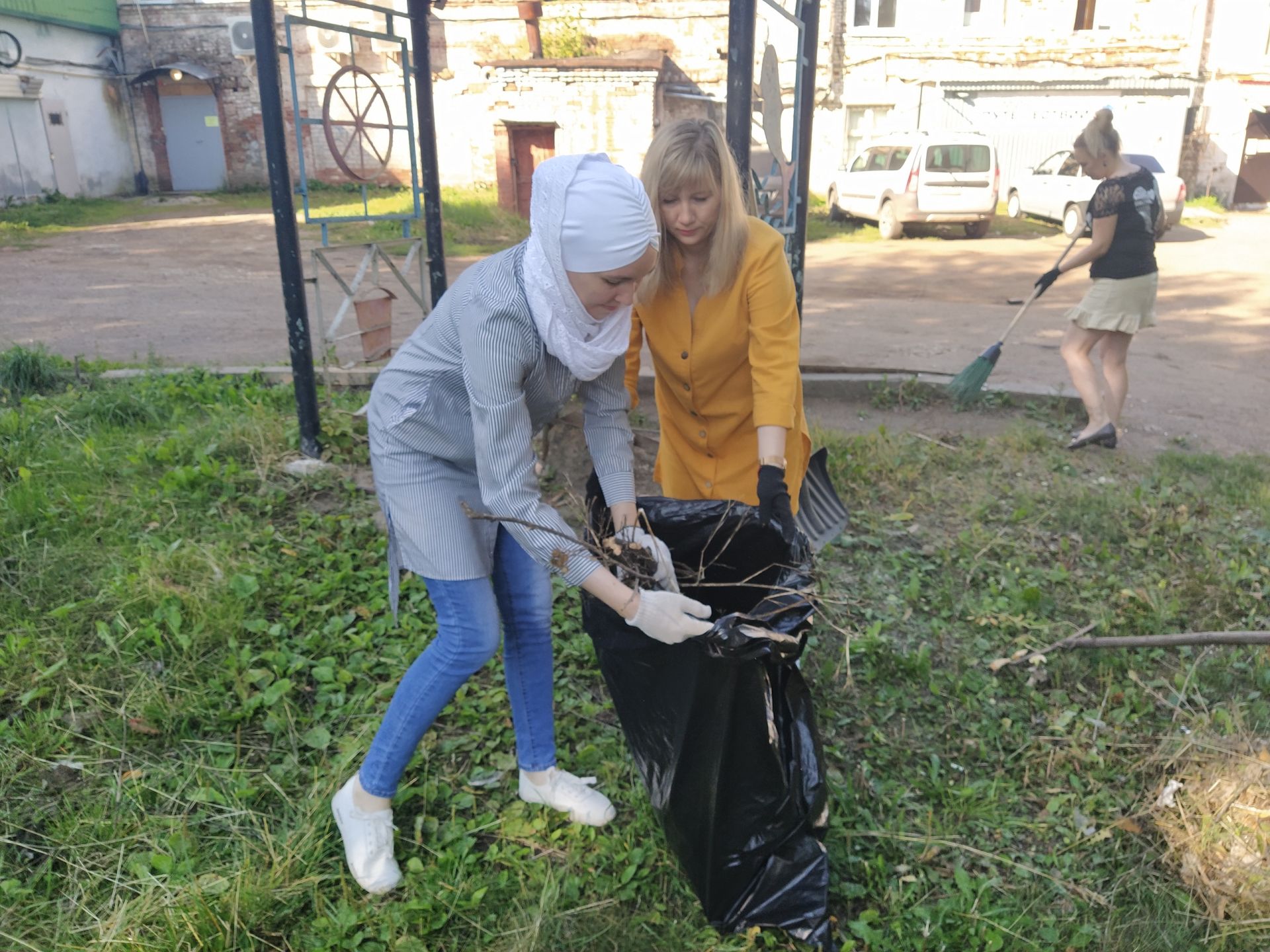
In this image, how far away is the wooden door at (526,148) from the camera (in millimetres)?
16875

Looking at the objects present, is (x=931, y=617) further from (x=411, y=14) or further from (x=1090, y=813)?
(x=411, y=14)

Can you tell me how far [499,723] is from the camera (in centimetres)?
261

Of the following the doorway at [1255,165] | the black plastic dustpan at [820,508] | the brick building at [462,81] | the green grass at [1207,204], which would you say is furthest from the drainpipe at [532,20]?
the black plastic dustpan at [820,508]

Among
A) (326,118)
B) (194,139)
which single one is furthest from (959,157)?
(194,139)

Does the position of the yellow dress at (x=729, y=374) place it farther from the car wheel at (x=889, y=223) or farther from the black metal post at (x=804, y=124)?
the car wheel at (x=889, y=223)

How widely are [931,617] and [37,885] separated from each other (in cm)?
253

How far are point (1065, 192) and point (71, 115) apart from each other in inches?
744

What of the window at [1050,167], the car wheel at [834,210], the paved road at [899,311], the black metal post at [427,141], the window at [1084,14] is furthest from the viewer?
the window at [1084,14]

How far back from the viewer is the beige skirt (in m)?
4.68

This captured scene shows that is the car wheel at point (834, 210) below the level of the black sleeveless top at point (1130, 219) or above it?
below

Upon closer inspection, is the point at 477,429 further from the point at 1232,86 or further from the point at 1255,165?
the point at 1255,165

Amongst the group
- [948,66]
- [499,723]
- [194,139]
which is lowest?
[499,723]

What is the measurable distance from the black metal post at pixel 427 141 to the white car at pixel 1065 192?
37.9 ft

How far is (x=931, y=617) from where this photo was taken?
3127 millimetres
